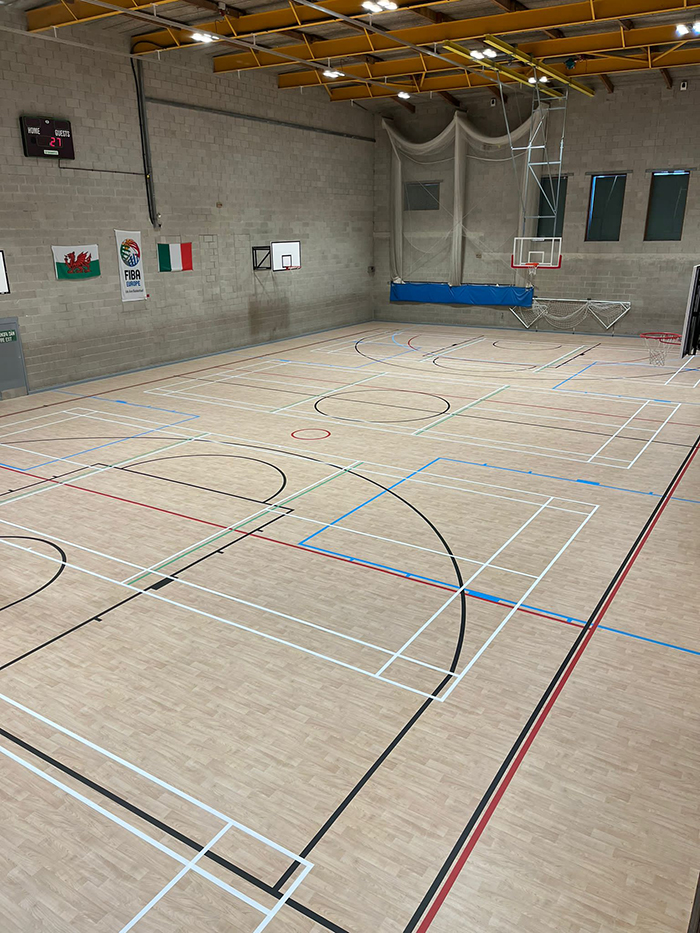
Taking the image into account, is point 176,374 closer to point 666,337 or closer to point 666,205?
point 666,337

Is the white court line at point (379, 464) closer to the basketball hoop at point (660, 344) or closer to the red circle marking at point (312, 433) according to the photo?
the red circle marking at point (312, 433)

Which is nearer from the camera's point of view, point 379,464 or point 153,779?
point 153,779

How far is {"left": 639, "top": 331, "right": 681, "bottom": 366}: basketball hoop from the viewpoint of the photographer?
15.6m

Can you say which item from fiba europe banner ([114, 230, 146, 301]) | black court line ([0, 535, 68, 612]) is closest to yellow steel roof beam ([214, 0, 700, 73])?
fiba europe banner ([114, 230, 146, 301])

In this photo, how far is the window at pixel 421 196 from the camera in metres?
20.9

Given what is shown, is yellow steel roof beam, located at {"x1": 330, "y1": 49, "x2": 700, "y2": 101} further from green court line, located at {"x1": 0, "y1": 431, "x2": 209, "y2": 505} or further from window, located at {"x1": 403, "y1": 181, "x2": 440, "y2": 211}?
green court line, located at {"x1": 0, "y1": 431, "x2": 209, "y2": 505}

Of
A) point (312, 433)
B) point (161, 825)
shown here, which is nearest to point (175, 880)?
point (161, 825)

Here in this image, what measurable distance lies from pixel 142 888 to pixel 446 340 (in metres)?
16.9

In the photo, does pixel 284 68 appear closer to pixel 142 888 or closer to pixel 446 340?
pixel 446 340

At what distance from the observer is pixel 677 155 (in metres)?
17.6

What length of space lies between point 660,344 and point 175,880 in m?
17.0

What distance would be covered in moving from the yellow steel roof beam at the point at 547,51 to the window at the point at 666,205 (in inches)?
157

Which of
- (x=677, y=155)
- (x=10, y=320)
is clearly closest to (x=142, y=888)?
(x=10, y=320)

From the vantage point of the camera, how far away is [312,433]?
10.1 metres
